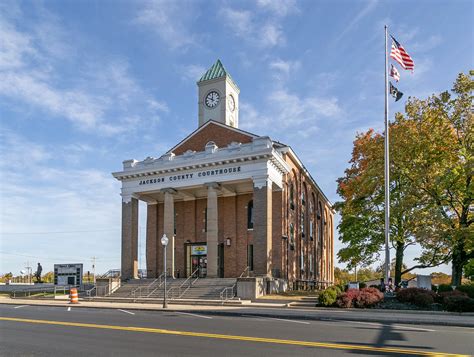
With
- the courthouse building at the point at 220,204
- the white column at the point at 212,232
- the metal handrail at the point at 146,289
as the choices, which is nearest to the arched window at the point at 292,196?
the courthouse building at the point at 220,204

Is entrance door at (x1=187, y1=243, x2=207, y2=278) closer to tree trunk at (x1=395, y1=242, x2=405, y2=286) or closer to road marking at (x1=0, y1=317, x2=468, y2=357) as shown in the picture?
tree trunk at (x1=395, y1=242, x2=405, y2=286)

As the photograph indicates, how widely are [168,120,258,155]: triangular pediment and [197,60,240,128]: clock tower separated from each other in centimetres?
422

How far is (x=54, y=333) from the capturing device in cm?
1337

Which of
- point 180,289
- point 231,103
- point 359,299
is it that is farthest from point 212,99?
point 359,299

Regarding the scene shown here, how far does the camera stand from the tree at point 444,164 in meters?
28.6

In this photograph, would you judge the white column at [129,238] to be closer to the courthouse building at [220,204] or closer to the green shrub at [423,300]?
the courthouse building at [220,204]

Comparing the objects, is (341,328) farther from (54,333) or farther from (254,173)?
(254,173)

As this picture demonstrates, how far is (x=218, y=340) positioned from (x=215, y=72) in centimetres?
3873

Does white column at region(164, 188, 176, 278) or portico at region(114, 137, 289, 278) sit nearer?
portico at region(114, 137, 289, 278)

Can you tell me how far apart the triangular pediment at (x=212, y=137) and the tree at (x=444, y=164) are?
13.9 metres

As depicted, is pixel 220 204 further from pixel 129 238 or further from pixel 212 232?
pixel 129 238

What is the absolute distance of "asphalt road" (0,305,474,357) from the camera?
10.0 meters

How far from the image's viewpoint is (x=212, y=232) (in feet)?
112

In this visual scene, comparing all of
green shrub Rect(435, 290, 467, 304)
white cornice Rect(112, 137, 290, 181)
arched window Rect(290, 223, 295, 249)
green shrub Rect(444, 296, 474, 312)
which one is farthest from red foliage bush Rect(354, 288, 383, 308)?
arched window Rect(290, 223, 295, 249)
